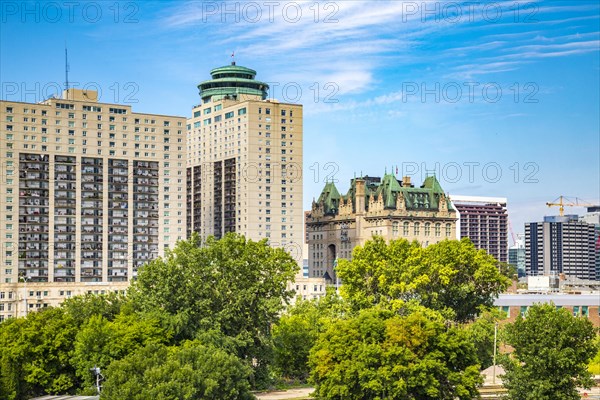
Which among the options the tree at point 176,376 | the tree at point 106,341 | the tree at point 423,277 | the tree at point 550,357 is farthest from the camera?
the tree at point 423,277

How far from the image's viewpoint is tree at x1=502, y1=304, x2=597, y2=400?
94875mm

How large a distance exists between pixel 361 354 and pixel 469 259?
53846 mm

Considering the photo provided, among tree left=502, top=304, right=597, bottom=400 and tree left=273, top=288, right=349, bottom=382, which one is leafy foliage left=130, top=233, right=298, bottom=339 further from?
tree left=502, top=304, right=597, bottom=400

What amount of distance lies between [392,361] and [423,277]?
41570mm

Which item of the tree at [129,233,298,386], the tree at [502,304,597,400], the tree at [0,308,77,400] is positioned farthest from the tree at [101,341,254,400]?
the tree at [502,304,597,400]

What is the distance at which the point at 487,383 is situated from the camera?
434ft

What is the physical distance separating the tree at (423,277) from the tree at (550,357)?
36380 mm

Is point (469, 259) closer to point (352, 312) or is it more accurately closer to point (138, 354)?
point (352, 312)

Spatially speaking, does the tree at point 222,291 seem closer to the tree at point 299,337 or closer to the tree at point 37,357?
the tree at point 299,337

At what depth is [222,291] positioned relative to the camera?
116 metres

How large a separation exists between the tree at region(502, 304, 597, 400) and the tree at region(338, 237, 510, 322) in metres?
36.4

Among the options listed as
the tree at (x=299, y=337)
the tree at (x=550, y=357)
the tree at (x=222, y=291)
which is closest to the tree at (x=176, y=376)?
the tree at (x=222, y=291)

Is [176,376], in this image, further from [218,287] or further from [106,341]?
[218,287]

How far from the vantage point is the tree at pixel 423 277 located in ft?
455
